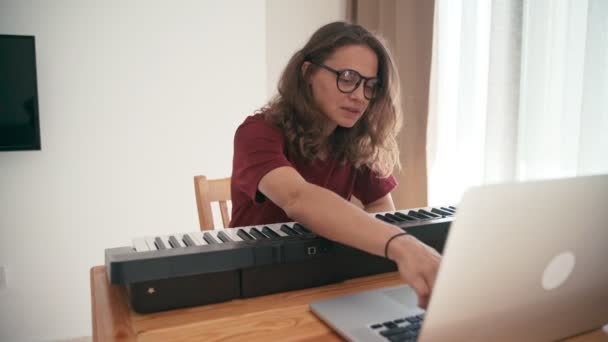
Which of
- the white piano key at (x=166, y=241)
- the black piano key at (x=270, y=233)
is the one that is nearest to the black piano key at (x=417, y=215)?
the black piano key at (x=270, y=233)

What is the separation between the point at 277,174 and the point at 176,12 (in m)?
1.64

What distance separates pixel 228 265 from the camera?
2.55 ft

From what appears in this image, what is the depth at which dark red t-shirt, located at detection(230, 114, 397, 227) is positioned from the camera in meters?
1.14

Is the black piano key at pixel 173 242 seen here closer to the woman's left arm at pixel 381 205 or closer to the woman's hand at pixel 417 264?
the woman's hand at pixel 417 264

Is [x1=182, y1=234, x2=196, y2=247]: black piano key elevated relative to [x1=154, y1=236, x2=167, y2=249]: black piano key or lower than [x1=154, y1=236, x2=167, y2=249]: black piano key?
elevated

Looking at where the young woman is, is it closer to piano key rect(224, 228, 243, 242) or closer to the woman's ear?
the woman's ear

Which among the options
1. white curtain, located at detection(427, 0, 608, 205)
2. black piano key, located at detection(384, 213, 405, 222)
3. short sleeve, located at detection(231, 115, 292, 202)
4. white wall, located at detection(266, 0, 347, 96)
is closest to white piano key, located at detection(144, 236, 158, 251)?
short sleeve, located at detection(231, 115, 292, 202)

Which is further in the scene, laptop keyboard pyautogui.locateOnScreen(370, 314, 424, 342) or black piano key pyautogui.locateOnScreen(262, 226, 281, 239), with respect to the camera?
black piano key pyautogui.locateOnScreen(262, 226, 281, 239)

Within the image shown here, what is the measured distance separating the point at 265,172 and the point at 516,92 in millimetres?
1173

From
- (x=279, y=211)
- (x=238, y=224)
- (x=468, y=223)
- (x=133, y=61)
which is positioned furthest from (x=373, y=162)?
(x=133, y=61)

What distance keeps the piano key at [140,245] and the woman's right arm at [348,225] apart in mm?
313

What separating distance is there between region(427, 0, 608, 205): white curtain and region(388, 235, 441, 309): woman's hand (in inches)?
44.3

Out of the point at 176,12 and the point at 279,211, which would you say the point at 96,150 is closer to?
the point at 176,12

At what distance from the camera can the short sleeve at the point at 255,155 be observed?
111 cm
